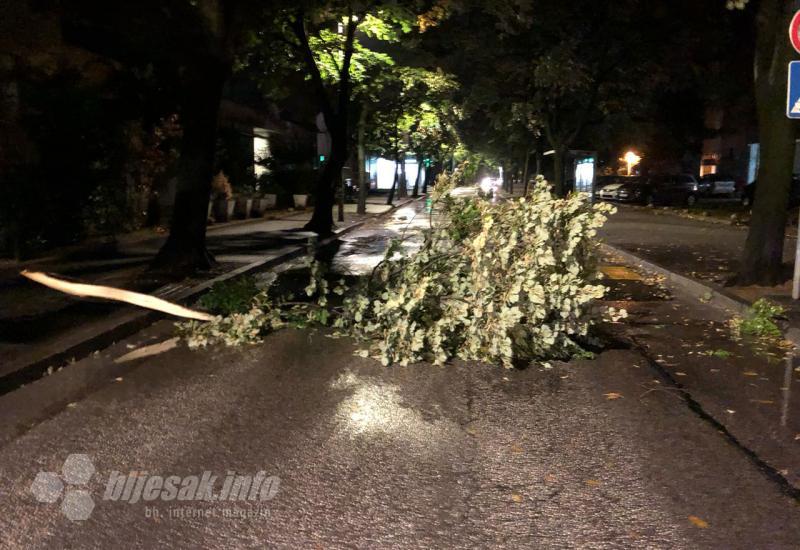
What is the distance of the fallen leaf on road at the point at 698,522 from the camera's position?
4.04 metres

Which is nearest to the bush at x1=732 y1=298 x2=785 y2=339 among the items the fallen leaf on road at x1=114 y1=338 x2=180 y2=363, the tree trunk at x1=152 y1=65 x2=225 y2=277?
the fallen leaf on road at x1=114 y1=338 x2=180 y2=363

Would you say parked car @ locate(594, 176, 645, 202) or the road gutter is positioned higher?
parked car @ locate(594, 176, 645, 202)

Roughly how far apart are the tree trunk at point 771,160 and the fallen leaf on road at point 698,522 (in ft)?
26.7

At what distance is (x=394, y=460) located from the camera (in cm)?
495

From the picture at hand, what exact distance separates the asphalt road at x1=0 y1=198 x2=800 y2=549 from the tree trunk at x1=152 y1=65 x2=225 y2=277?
5565 millimetres

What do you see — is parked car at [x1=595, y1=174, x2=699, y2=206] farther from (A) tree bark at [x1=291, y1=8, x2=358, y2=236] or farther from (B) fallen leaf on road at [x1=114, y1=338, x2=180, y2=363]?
(B) fallen leaf on road at [x1=114, y1=338, x2=180, y2=363]

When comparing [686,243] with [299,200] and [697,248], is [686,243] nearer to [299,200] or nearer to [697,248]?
[697,248]

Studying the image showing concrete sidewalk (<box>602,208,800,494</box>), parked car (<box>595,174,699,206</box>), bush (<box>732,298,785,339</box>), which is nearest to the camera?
concrete sidewalk (<box>602,208,800,494</box>)

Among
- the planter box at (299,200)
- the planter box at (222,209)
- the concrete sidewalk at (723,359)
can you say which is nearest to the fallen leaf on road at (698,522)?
the concrete sidewalk at (723,359)

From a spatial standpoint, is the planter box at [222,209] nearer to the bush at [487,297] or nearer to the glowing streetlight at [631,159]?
the bush at [487,297]

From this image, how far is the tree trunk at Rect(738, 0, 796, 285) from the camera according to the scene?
1105 centimetres

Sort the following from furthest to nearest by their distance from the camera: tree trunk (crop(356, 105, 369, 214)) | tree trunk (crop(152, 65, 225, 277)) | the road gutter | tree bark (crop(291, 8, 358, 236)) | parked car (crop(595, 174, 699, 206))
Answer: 1. parked car (crop(595, 174, 699, 206))
2. tree trunk (crop(356, 105, 369, 214))
3. tree bark (crop(291, 8, 358, 236))
4. tree trunk (crop(152, 65, 225, 277))
5. the road gutter

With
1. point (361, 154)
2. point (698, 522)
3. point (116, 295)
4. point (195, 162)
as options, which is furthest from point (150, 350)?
point (361, 154)

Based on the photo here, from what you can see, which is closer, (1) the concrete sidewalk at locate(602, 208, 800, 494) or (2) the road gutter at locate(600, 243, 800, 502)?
(2) the road gutter at locate(600, 243, 800, 502)
